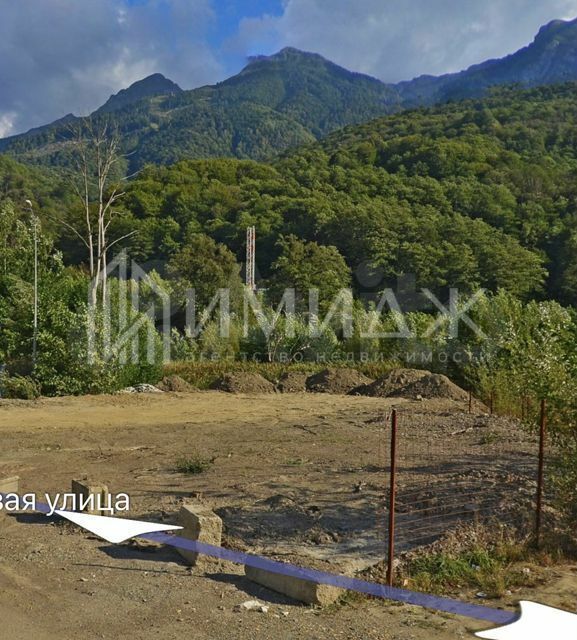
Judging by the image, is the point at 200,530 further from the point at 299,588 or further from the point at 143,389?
the point at 143,389

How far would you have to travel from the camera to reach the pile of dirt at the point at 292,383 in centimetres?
2430

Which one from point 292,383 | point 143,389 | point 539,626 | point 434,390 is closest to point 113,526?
point 539,626

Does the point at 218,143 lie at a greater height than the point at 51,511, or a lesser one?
greater

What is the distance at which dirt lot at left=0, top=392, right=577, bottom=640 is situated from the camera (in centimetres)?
518

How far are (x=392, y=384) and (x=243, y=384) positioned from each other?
206 inches

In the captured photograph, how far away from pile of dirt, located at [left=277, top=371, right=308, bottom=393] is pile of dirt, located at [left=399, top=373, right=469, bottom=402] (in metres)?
3.88

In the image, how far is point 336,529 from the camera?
7.25m

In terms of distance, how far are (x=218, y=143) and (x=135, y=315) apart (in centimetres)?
13505

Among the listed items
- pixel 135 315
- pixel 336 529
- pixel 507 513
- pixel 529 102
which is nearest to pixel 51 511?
pixel 336 529

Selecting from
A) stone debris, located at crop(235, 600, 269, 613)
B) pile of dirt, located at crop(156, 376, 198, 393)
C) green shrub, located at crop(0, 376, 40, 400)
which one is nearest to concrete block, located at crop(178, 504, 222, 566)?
stone debris, located at crop(235, 600, 269, 613)

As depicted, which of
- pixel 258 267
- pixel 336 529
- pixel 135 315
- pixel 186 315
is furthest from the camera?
pixel 258 267

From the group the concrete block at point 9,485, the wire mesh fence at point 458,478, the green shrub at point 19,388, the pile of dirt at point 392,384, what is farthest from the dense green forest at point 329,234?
the concrete block at point 9,485

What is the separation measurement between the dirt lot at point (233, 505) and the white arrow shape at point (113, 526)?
0.17 metres

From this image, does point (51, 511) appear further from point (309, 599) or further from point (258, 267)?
point (258, 267)
